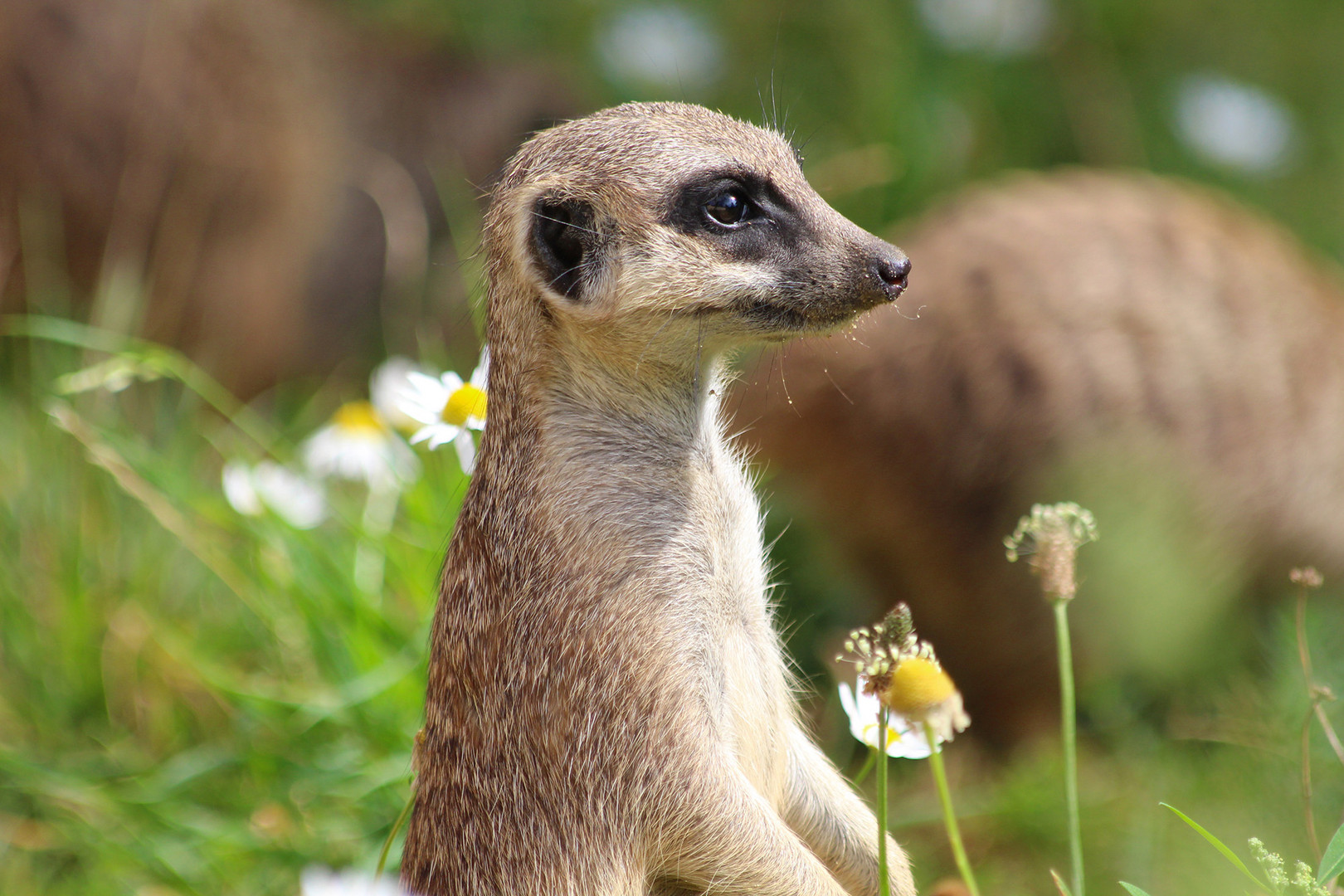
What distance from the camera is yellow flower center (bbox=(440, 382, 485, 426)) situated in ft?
7.07

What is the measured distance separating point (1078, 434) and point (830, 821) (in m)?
1.41

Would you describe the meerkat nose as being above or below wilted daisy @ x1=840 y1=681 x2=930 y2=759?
above

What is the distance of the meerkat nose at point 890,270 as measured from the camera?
1.61 meters

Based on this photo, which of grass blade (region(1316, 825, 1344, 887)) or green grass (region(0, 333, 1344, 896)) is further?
green grass (region(0, 333, 1344, 896))

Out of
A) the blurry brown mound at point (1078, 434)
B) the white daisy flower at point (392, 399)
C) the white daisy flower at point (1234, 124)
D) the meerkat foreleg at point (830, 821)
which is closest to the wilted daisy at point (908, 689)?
the meerkat foreleg at point (830, 821)

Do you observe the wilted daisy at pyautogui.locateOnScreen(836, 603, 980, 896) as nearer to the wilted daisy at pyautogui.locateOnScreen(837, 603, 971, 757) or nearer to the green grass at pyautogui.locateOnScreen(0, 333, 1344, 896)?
the wilted daisy at pyautogui.locateOnScreen(837, 603, 971, 757)

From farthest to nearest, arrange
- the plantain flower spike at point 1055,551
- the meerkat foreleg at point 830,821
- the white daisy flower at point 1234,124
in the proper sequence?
the white daisy flower at point 1234,124 → the meerkat foreleg at point 830,821 → the plantain flower spike at point 1055,551

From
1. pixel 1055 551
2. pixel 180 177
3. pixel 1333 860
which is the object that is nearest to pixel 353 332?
pixel 180 177

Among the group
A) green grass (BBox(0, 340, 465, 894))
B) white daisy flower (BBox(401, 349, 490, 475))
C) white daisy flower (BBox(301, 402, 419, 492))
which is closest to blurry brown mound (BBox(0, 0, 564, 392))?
green grass (BBox(0, 340, 465, 894))

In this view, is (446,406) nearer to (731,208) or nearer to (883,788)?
(731,208)

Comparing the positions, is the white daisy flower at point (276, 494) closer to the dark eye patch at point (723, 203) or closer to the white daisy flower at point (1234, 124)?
the dark eye patch at point (723, 203)

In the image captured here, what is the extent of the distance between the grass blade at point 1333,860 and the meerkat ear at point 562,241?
114cm

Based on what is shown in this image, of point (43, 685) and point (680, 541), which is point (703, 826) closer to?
point (680, 541)

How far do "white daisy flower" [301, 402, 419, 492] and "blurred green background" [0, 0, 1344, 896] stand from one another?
0.37 ft
